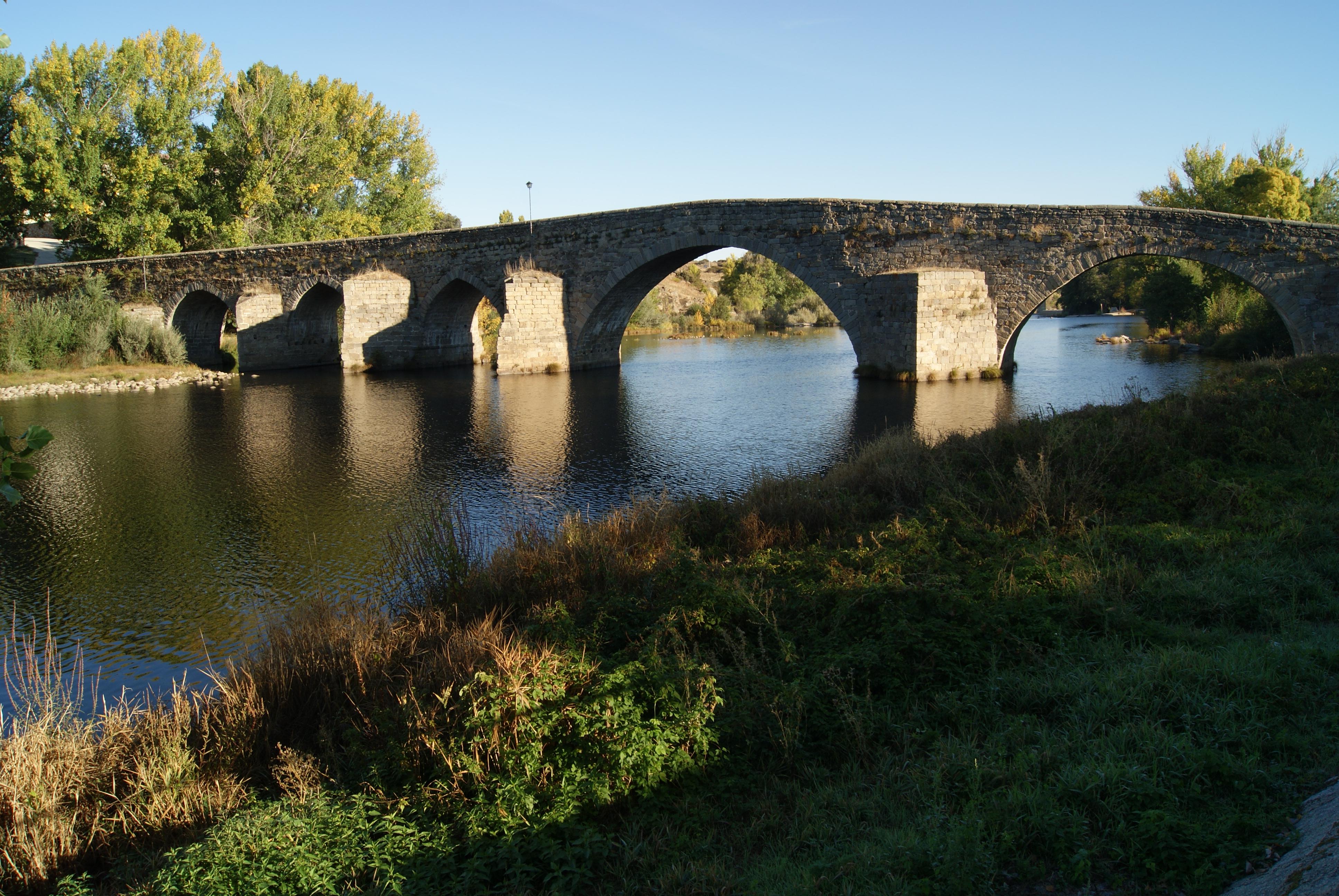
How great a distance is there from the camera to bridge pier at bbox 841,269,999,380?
20172 mm

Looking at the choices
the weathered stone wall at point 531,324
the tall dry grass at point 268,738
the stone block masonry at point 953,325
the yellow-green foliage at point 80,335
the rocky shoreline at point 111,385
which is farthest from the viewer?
the yellow-green foliage at point 80,335

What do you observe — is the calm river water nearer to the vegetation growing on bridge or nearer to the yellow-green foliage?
the vegetation growing on bridge

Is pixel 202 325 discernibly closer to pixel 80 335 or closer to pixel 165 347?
pixel 165 347

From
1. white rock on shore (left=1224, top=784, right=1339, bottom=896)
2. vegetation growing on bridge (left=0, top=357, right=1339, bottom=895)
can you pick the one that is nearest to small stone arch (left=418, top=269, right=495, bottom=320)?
vegetation growing on bridge (left=0, top=357, right=1339, bottom=895)

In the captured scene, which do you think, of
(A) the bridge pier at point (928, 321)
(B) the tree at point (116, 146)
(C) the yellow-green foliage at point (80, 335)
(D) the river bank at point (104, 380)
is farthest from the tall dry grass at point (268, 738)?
(B) the tree at point (116, 146)

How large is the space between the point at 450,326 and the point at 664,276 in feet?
27.9

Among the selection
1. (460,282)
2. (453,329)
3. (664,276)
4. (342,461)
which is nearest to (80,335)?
(453,329)

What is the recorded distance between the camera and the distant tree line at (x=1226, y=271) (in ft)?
78.7

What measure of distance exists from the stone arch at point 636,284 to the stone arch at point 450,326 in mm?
3692

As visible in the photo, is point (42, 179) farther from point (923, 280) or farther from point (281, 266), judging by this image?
point (923, 280)

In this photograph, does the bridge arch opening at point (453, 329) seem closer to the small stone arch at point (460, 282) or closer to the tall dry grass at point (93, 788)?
the small stone arch at point (460, 282)

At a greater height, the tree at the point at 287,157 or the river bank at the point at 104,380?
the tree at the point at 287,157

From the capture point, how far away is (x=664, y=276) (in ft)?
86.3

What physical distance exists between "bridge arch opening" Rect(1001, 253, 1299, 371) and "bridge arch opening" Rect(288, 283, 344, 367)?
935 inches
